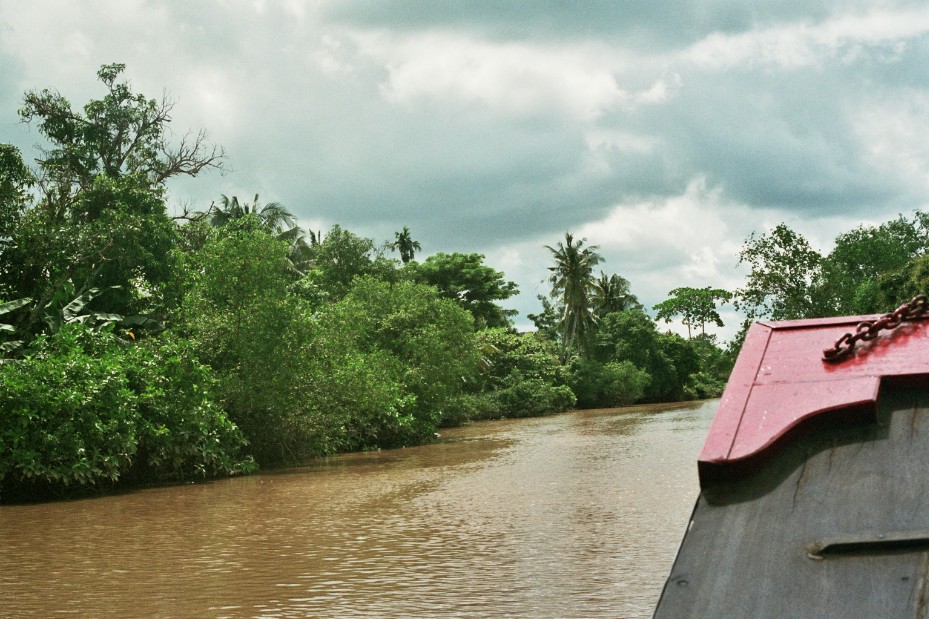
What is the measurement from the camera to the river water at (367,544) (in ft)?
18.4

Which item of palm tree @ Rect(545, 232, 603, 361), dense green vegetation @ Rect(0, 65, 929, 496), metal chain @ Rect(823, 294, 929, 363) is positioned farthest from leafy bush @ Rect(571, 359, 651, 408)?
metal chain @ Rect(823, 294, 929, 363)

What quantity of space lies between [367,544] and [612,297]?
4200 centimetres

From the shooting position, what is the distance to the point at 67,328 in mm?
12672

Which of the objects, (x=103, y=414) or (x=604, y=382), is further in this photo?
(x=604, y=382)

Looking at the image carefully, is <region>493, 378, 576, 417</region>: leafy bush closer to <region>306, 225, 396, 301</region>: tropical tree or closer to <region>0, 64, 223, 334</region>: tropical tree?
<region>306, 225, 396, 301</region>: tropical tree

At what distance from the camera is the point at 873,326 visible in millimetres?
1687

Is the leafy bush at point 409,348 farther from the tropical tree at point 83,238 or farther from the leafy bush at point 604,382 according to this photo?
→ the leafy bush at point 604,382

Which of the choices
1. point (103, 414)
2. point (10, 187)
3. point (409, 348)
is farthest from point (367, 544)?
point (409, 348)

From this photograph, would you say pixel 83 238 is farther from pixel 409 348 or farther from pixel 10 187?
pixel 409 348

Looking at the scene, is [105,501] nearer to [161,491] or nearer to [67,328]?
[161,491]

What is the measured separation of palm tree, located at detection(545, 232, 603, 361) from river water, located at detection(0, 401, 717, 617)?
27189 millimetres

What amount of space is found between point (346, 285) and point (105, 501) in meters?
21.3

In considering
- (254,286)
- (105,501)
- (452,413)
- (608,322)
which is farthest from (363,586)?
(608,322)

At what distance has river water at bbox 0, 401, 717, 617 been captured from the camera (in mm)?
5602
